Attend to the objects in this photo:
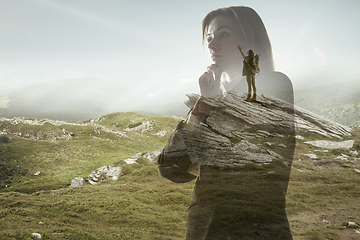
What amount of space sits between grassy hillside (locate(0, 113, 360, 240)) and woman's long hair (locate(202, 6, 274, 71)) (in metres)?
2.90

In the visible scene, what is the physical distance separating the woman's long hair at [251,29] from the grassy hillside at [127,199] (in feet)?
9.52

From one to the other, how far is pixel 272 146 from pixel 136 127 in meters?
90.2

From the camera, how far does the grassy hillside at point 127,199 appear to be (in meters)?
4.38

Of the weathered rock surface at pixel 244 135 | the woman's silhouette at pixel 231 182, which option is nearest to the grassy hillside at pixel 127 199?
the weathered rock surface at pixel 244 135

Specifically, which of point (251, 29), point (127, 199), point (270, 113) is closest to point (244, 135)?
point (270, 113)

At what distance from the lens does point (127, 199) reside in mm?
15836

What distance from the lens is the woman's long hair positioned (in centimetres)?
507

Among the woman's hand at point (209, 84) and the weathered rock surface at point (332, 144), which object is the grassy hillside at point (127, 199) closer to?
the weathered rock surface at point (332, 144)

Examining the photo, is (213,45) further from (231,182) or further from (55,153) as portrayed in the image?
(55,153)

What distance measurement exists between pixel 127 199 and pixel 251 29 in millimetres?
17457

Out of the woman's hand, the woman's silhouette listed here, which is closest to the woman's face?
the woman's hand

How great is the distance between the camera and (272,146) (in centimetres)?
369

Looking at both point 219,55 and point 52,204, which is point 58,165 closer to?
point 52,204

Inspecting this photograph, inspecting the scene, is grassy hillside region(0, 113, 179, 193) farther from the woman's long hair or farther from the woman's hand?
the woman's long hair
